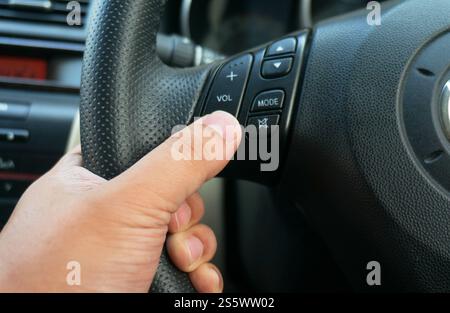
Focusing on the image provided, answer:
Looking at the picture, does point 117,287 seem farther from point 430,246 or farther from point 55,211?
point 430,246

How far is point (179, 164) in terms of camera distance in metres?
0.63

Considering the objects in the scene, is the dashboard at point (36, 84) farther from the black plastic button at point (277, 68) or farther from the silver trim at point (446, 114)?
the silver trim at point (446, 114)

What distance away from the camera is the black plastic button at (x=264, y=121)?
2.34 ft

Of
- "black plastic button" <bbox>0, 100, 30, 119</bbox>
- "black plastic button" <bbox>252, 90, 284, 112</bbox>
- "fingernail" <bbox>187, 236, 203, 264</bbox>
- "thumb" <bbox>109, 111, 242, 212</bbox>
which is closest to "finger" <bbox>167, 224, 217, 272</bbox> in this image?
"fingernail" <bbox>187, 236, 203, 264</bbox>

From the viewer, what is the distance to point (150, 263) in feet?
2.24

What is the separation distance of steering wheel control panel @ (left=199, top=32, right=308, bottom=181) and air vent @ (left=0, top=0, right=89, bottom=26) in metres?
0.49

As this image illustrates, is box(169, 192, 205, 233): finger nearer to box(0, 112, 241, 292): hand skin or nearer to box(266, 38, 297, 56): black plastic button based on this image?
box(0, 112, 241, 292): hand skin

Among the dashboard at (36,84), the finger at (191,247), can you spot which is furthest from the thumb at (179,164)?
the dashboard at (36,84)

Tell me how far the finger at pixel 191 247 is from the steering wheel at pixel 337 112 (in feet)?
0.08

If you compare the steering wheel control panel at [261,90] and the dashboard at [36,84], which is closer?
the steering wheel control panel at [261,90]

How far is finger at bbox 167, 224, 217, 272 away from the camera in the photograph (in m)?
0.73

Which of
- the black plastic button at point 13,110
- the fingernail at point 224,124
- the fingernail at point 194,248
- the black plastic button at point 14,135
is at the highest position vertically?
the fingernail at point 224,124

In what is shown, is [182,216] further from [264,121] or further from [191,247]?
[264,121]

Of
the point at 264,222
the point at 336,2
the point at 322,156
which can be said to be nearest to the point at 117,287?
the point at 322,156
